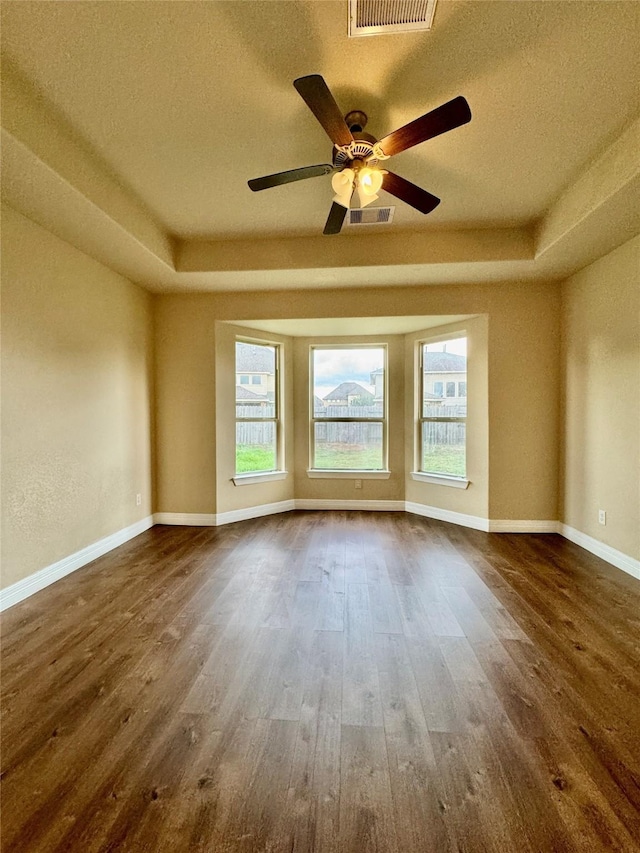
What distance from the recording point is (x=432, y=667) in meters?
1.87

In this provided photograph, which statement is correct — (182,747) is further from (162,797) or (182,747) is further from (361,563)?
(361,563)

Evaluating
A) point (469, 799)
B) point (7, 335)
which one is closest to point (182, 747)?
point (469, 799)

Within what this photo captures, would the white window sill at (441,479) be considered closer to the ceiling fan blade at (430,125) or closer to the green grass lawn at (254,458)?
the green grass lawn at (254,458)

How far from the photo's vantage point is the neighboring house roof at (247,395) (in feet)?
15.1

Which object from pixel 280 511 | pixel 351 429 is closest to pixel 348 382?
pixel 351 429

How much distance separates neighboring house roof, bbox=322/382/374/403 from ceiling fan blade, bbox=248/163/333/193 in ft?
10.2

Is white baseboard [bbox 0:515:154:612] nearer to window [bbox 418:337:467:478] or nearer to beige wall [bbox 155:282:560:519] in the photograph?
beige wall [bbox 155:282:560:519]

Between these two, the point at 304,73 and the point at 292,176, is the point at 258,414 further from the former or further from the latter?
the point at 304,73

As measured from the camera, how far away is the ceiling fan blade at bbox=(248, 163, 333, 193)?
2016 millimetres

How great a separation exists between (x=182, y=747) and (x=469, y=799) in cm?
106

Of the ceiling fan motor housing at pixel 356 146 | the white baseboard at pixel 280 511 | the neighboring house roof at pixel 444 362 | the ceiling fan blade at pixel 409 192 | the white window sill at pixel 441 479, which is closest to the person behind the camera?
the ceiling fan motor housing at pixel 356 146

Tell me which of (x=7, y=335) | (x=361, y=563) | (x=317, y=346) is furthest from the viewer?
(x=317, y=346)

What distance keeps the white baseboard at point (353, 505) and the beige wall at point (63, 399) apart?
2.08 meters

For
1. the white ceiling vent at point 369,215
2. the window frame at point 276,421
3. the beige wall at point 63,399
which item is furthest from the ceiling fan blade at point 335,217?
the window frame at point 276,421
